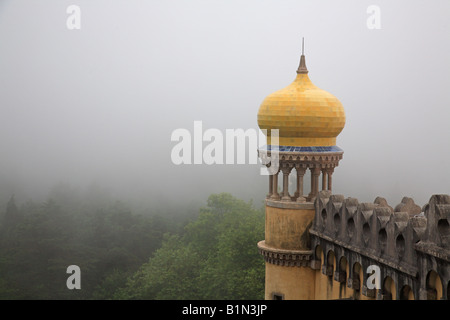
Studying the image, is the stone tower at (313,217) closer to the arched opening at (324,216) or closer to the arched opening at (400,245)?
the arched opening at (324,216)

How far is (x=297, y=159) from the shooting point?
21.9 m

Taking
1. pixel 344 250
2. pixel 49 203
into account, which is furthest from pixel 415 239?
pixel 49 203

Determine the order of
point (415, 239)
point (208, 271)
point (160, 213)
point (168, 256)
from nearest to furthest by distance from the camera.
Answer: point (415, 239), point (208, 271), point (168, 256), point (160, 213)

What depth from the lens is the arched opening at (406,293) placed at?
53.8ft

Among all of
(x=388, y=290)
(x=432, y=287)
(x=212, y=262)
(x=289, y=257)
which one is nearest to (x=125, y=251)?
(x=212, y=262)

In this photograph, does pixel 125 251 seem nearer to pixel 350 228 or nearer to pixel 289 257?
pixel 289 257

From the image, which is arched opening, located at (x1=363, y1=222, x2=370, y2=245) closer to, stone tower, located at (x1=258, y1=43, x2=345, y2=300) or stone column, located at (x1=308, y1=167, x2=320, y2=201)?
stone tower, located at (x1=258, y1=43, x2=345, y2=300)

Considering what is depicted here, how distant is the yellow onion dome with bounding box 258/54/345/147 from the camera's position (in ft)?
70.8

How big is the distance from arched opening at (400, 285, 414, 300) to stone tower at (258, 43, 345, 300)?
5374mm

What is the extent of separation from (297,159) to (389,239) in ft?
18.1

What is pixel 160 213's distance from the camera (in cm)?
7694

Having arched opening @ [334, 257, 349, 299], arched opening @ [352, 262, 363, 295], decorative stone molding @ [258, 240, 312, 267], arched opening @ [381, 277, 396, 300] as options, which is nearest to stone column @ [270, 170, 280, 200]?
decorative stone molding @ [258, 240, 312, 267]
